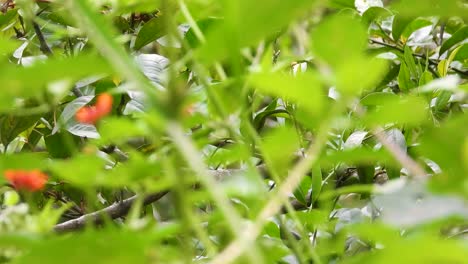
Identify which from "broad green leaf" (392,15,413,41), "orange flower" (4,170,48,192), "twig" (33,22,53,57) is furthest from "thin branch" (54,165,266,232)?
"orange flower" (4,170,48,192)

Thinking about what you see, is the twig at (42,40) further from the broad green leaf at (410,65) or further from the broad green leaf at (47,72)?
the broad green leaf at (47,72)

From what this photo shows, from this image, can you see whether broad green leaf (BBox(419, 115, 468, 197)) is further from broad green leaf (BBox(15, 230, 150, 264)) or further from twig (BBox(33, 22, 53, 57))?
twig (BBox(33, 22, 53, 57))

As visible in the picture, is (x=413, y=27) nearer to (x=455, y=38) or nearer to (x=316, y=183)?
(x=455, y=38)

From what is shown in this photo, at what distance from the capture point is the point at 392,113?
27cm

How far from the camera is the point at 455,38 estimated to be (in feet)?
3.64

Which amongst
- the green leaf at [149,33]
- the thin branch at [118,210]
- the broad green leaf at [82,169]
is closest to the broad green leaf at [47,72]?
the broad green leaf at [82,169]

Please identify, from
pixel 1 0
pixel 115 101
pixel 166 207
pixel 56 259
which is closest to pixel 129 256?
pixel 56 259

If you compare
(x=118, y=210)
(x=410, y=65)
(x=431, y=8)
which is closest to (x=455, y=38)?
(x=410, y=65)

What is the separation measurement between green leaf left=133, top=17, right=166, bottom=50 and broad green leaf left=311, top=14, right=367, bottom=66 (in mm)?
759

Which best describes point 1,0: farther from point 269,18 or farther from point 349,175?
point 269,18

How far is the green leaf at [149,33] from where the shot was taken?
1.00m

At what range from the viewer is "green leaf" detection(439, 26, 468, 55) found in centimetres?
109

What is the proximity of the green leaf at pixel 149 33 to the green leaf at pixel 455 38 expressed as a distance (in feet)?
1.40

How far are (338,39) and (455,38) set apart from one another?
0.91 meters
